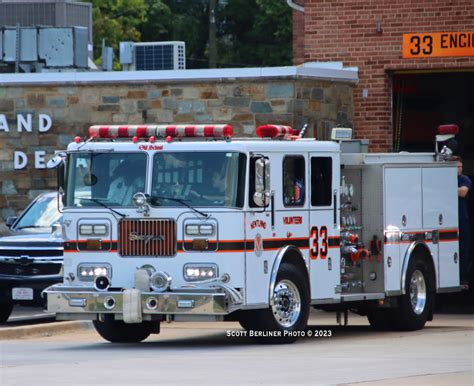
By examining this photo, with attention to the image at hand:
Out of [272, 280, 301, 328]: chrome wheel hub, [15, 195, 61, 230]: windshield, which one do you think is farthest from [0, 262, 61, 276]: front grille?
[272, 280, 301, 328]: chrome wheel hub

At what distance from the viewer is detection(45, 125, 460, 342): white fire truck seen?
14.8 metres

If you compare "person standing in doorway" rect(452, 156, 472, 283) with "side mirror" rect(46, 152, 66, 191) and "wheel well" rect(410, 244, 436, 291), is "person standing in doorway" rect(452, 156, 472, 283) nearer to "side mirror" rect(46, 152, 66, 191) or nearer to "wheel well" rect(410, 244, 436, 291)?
"wheel well" rect(410, 244, 436, 291)

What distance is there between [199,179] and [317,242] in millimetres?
1698

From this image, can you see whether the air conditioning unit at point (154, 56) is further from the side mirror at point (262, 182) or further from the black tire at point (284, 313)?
the side mirror at point (262, 182)

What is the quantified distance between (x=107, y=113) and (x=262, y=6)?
35654mm

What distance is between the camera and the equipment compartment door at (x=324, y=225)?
1586 cm

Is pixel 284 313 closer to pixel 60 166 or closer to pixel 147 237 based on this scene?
pixel 147 237

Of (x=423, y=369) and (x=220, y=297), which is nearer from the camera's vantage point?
(x=423, y=369)

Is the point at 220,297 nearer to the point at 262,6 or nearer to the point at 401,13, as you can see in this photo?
the point at 401,13

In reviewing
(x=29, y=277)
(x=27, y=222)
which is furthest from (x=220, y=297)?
(x=27, y=222)

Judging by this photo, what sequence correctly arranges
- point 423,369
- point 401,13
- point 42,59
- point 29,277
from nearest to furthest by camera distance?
point 423,369 < point 29,277 < point 401,13 < point 42,59

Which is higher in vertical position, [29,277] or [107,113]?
[107,113]

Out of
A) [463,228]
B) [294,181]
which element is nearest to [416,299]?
[463,228]

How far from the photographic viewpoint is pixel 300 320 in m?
15.5
